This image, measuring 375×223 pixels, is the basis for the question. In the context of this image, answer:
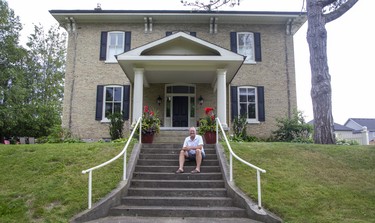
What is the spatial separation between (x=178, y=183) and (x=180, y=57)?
575 centimetres

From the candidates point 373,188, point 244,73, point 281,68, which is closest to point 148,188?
point 373,188

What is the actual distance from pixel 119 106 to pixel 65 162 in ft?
25.5

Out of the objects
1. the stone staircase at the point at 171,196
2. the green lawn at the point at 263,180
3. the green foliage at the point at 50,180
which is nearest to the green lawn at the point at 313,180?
the green lawn at the point at 263,180

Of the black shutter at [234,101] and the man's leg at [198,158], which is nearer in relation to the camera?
the man's leg at [198,158]

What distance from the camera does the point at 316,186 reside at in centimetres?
624

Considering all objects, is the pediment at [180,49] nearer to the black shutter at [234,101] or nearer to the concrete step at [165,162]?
the black shutter at [234,101]

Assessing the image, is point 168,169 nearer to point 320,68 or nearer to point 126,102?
point 320,68

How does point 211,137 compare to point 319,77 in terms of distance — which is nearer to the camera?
point 211,137

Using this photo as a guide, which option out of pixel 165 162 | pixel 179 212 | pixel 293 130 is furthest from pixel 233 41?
pixel 179 212

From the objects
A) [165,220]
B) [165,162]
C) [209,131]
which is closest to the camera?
[165,220]

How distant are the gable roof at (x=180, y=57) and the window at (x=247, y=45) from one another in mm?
3448

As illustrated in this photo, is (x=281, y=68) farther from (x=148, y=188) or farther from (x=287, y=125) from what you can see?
(x=148, y=188)

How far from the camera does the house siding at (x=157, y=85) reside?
14805 mm

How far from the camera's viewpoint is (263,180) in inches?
254
